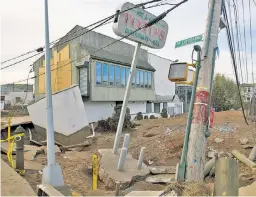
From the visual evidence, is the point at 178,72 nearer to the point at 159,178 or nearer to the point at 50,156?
the point at 50,156

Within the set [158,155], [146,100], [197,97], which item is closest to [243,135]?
[158,155]

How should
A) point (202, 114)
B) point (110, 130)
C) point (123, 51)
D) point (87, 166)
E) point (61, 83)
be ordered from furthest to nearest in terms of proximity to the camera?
point (123, 51), point (61, 83), point (110, 130), point (87, 166), point (202, 114)

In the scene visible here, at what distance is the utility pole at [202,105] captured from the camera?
4.47 m

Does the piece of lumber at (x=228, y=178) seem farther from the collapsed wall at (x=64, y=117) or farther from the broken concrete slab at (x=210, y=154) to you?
the collapsed wall at (x=64, y=117)

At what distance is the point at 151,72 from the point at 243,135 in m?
16.8

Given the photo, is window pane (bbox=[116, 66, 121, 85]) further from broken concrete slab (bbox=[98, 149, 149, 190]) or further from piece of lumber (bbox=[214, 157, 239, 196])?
piece of lumber (bbox=[214, 157, 239, 196])

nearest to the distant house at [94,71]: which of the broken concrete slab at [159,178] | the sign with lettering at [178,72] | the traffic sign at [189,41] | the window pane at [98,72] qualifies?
the window pane at [98,72]

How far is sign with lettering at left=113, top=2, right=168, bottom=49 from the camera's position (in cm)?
941

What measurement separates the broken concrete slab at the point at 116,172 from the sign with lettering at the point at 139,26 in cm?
438

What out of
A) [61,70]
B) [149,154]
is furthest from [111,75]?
[149,154]

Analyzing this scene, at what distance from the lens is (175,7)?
6852 millimetres

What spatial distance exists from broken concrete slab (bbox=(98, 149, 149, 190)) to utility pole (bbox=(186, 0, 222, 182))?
4413 mm

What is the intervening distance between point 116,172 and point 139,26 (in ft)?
16.7

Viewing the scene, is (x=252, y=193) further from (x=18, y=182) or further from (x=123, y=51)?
(x=123, y=51)
